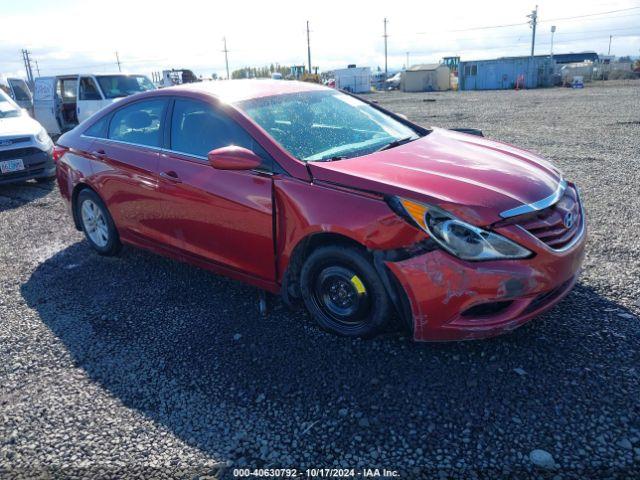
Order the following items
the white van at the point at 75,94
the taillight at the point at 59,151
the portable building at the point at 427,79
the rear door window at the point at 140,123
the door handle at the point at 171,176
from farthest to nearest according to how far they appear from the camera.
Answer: the portable building at the point at 427,79 → the white van at the point at 75,94 → the taillight at the point at 59,151 → the rear door window at the point at 140,123 → the door handle at the point at 171,176

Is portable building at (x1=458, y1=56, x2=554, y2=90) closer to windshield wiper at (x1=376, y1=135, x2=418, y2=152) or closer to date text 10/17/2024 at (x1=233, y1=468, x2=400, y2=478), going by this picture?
windshield wiper at (x1=376, y1=135, x2=418, y2=152)

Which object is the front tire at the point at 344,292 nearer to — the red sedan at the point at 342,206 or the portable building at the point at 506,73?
the red sedan at the point at 342,206

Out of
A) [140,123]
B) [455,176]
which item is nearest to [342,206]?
[455,176]

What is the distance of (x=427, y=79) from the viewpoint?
45.2 m

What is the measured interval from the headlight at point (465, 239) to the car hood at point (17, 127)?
743cm

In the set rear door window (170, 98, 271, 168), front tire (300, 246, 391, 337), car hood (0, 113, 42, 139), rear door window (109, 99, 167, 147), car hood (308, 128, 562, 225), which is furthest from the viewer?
car hood (0, 113, 42, 139)

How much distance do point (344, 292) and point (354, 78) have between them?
4759cm

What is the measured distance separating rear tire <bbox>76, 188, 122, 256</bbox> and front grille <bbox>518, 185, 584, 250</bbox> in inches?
145

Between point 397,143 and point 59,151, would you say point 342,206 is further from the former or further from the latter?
point 59,151

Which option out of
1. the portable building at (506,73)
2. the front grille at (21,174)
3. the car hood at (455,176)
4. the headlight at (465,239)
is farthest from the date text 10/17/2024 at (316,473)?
the portable building at (506,73)

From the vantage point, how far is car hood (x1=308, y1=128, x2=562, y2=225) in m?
2.81

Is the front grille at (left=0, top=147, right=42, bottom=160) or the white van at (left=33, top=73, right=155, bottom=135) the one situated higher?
the white van at (left=33, top=73, right=155, bottom=135)

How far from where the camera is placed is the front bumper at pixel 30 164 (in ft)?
25.4

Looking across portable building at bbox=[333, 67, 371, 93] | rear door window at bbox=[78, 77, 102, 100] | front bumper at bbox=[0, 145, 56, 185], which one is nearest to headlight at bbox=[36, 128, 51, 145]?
front bumper at bbox=[0, 145, 56, 185]
